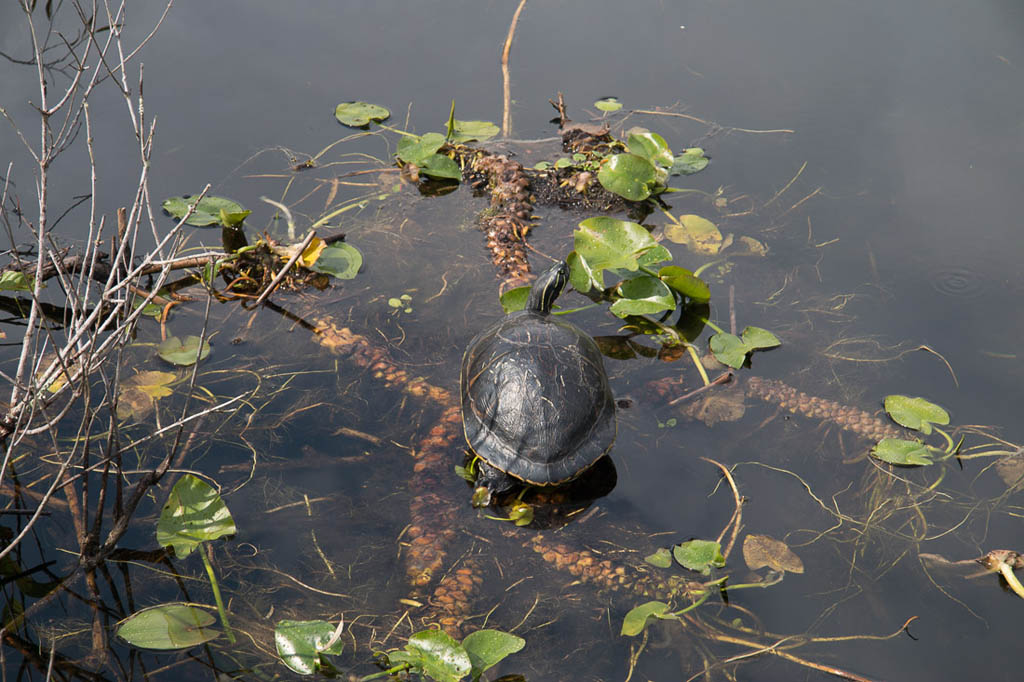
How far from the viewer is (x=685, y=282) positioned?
363 centimetres

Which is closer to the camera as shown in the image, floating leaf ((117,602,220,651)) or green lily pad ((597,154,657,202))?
floating leaf ((117,602,220,651))

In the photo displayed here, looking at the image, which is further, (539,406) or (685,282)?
(685,282)

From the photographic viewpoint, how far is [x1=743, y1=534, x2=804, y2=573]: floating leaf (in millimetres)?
2713

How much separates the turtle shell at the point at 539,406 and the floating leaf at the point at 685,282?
764mm

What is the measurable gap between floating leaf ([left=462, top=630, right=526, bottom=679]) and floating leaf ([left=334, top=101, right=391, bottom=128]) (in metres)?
3.36

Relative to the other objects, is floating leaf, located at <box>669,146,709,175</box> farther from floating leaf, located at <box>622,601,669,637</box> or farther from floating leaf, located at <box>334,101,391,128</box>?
floating leaf, located at <box>622,601,669,637</box>

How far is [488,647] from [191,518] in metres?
1.16

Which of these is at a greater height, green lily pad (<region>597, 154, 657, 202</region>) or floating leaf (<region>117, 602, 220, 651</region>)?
green lily pad (<region>597, 154, 657, 202</region>)

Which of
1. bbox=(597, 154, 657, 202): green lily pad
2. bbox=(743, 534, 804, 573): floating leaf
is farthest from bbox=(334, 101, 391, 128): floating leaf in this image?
bbox=(743, 534, 804, 573): floating leaf

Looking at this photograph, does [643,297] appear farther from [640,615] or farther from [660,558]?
[640,615]

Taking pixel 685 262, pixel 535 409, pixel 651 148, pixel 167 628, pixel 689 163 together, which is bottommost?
pixel 167 628

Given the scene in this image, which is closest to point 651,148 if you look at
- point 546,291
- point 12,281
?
point 546,291

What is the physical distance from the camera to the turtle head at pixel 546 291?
11.2 feet

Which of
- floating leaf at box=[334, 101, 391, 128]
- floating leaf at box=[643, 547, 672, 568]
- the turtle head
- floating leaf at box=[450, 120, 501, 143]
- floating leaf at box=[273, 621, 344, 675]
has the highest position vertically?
floating leaf at box=[334, 101, 391, 128]
